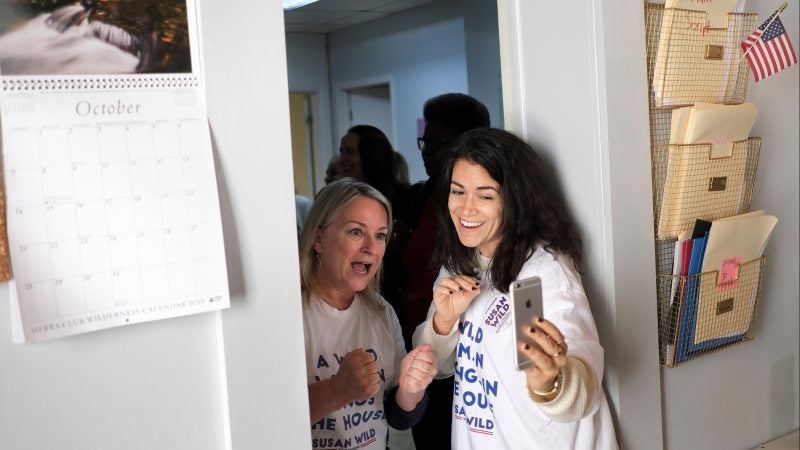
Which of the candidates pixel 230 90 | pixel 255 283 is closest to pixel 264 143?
pixel 230 90

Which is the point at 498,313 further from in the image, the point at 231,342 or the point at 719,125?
the point at 719,125

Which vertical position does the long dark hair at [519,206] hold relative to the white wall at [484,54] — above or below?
below

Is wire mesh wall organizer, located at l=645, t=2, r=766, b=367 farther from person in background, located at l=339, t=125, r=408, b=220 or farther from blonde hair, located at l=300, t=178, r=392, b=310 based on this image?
person in background, located at l=339, t=125, r=408, b=220

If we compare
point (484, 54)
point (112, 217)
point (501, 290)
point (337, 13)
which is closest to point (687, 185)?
point (501, 290)

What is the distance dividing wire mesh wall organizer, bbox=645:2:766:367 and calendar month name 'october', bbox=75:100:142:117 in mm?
1175

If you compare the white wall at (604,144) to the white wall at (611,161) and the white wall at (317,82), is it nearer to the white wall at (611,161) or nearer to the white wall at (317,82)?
the white wall at (611,161)

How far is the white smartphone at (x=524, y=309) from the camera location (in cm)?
127

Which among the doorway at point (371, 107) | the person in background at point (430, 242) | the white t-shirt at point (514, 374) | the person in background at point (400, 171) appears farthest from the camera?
the doorway at point (371, 107)

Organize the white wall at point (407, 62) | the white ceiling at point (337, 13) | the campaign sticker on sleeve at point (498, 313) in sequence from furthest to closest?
the white ceiling at point (337, 13)
the white wall at point (407, 62)
the campaign sticker on sleeve at point (498, 313)

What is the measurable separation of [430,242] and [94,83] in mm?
1553

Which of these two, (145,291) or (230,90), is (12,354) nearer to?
(145,291)

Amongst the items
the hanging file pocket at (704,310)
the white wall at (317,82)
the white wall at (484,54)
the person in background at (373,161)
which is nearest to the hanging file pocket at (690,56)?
the hanging file pocket at (704,310)

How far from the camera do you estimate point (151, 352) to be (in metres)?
1.20

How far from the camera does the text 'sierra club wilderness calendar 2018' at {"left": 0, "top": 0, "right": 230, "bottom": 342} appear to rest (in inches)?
42.3
